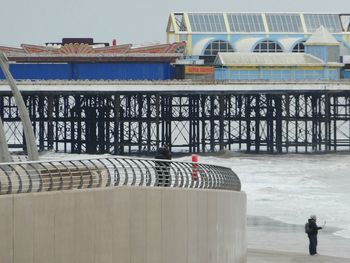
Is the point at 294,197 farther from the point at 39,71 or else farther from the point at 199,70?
the point at 39,71

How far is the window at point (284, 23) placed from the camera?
3659 inches

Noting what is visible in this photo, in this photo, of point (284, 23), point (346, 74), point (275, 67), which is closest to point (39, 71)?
point (275, 67)

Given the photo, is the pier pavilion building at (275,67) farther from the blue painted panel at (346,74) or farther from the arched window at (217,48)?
the arched window at (217,48)

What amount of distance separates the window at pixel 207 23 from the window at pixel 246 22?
631mm

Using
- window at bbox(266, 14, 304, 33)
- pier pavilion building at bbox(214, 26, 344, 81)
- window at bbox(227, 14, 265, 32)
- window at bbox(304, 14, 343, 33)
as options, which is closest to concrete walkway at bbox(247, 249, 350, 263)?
pier pavilion building at bbox(214, 26, 344, 81)


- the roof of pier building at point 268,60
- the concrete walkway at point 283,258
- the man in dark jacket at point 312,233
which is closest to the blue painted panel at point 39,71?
the roof of pier building at point 268,60

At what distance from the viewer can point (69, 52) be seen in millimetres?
82812

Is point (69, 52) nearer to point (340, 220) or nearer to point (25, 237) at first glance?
point (340, 220)

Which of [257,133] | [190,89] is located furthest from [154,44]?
[257,133]

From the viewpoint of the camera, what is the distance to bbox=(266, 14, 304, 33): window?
92.9 m

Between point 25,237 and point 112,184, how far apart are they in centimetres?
221

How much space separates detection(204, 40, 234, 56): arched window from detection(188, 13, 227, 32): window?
0.92 m

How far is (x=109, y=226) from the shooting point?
1945 centimetres

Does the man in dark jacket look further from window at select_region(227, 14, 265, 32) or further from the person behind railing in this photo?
window at select_region(227, 14, 265, 32)
